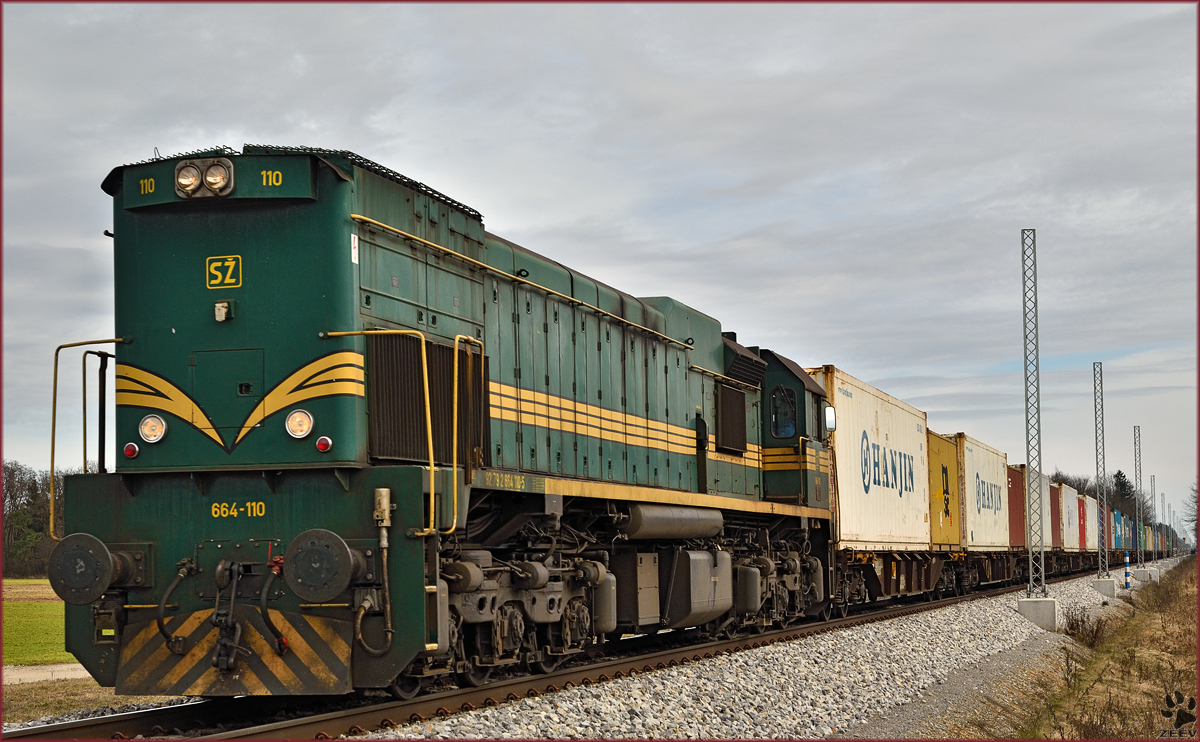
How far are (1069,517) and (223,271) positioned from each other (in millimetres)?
45195

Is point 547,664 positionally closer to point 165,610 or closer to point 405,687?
point 405,687

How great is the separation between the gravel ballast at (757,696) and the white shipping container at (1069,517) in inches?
1233

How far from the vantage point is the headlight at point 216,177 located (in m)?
8.74

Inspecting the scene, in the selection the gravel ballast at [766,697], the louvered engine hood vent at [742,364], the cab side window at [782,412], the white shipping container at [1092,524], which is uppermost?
the louvered engine hood vent at [742,364]

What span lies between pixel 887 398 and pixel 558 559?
14799mm

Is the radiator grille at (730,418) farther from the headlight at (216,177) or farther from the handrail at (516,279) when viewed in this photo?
the headlight at (216,177)

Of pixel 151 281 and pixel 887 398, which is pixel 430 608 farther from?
pixel 887 398

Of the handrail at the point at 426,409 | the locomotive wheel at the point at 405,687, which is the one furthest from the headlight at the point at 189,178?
the locomotive wheel at the point at 405,687

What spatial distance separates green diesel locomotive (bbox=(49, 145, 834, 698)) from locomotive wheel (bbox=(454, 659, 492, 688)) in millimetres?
51

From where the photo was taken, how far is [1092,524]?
55469mm

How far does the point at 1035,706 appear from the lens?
40.2ft

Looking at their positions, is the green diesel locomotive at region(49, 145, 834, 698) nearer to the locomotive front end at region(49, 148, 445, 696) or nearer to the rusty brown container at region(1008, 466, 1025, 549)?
the locomotive front end at region(49, 148, 445, 696)

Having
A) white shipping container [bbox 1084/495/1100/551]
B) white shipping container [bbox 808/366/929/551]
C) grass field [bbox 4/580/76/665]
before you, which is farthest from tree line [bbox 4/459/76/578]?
white shipping container [bbox 1084/495/1100/551]

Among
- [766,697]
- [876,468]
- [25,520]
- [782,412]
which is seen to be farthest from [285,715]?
[25,520]
